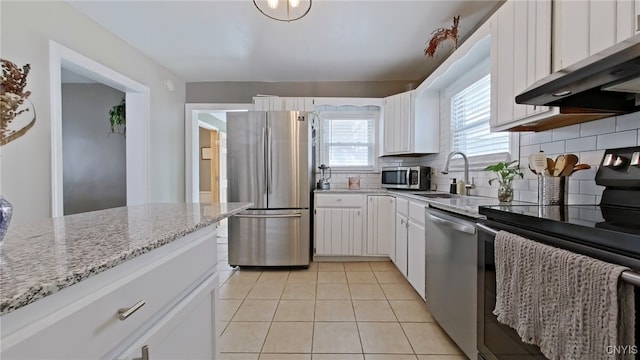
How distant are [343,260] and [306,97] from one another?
7.44 ft

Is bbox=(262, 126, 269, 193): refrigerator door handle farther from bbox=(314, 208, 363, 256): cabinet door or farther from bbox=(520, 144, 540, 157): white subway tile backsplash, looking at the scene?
bbox=(520, 144, 540, 157): white subway tile backsplash

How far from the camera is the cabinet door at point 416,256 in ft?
7.32

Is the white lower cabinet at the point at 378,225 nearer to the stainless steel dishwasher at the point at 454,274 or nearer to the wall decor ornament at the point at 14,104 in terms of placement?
the stainless steel dishwasher at the point at 454,274

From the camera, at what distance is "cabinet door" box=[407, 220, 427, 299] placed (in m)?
2.23

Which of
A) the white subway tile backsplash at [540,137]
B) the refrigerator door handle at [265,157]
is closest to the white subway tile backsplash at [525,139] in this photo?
the white subway tile backsplash at [540,137]

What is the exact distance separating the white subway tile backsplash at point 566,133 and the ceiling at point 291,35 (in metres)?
1.29

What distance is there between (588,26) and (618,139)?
21.4 inches

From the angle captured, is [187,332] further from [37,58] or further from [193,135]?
[193,135]

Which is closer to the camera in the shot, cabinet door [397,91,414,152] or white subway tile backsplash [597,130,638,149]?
white subway tile backsplash [597,130,638,149]

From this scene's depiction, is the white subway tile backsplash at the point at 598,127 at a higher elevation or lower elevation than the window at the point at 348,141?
lower

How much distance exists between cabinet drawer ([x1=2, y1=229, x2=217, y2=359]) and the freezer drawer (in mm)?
2259


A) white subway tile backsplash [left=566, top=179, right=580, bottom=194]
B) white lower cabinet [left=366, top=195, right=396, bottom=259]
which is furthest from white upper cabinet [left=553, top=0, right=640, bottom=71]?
white lower cabinet [left=366, top=195, right=396, bottom=259]

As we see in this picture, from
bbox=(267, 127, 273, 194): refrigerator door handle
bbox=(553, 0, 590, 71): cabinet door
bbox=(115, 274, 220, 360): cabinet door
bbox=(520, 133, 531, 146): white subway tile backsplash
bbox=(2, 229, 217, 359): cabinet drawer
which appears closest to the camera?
bbox=(2, 229, 217, 359): cabinet drawer

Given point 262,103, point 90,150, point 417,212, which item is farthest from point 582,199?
point 90,150
